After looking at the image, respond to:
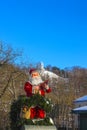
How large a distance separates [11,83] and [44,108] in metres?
31.1

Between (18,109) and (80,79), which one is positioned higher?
(80,79)

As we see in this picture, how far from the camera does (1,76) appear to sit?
50.4 m

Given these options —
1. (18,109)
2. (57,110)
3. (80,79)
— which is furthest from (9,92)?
(80,79)

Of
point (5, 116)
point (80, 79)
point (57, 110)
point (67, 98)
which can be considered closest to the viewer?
point (5, 116)

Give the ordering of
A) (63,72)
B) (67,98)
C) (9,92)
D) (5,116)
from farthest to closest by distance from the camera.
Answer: (63,72) → (67,98) → (9,92) → (5,116)

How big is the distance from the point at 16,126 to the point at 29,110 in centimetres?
115

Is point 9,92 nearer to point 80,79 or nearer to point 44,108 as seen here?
point 44,108

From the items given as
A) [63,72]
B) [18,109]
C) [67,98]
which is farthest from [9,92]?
[63,72]

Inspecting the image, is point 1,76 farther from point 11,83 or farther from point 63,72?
point 63,72

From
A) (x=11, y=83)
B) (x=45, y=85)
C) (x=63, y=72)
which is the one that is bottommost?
(x=45, y=85)

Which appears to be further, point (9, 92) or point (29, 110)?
point (9, 92)

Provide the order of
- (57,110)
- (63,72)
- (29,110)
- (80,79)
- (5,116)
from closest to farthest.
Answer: (29,110), (5,116), (57,110), (80,79), (63,72)


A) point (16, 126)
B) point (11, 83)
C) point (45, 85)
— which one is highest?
point (11, 83)

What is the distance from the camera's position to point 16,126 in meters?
20.9
